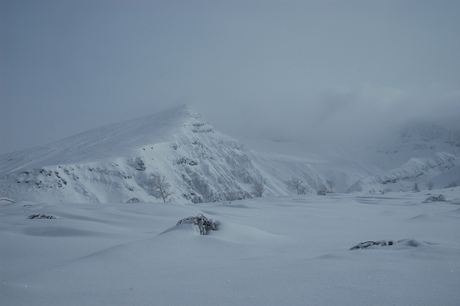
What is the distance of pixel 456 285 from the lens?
80.7 inches

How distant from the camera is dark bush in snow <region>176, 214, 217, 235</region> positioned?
4.57 metres

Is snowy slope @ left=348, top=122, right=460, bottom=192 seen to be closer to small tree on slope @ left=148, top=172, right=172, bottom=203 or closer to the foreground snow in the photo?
small tree on slope @ left=148, top=172, right=172, bottom=203

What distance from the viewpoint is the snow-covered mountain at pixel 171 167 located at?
3938cm

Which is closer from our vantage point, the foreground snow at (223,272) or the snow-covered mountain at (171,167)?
the foreground snow at (223,272)

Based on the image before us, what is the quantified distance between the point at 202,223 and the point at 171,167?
6203 cm

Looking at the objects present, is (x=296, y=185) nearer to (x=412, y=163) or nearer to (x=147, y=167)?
(x=147, y=167)

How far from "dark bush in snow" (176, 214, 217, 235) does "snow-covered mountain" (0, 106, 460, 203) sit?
1898 centimetres

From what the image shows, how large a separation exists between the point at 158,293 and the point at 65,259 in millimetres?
2288

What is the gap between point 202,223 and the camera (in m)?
4.73

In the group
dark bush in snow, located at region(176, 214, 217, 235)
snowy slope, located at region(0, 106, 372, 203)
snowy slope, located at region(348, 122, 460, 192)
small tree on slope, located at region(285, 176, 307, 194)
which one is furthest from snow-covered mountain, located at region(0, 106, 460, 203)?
dark bush in snow, located at region(176, 214, 217, 235)

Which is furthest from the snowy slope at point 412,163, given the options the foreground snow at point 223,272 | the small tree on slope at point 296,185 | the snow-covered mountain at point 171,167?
the foreground snow at point 223,272

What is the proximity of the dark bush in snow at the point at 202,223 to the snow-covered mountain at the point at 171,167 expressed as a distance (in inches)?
747

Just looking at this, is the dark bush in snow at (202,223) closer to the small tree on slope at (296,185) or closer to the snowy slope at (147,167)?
the snowy slope at (147,167)

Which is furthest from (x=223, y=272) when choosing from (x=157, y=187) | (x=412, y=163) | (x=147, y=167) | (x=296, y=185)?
(x=412, y=163)
